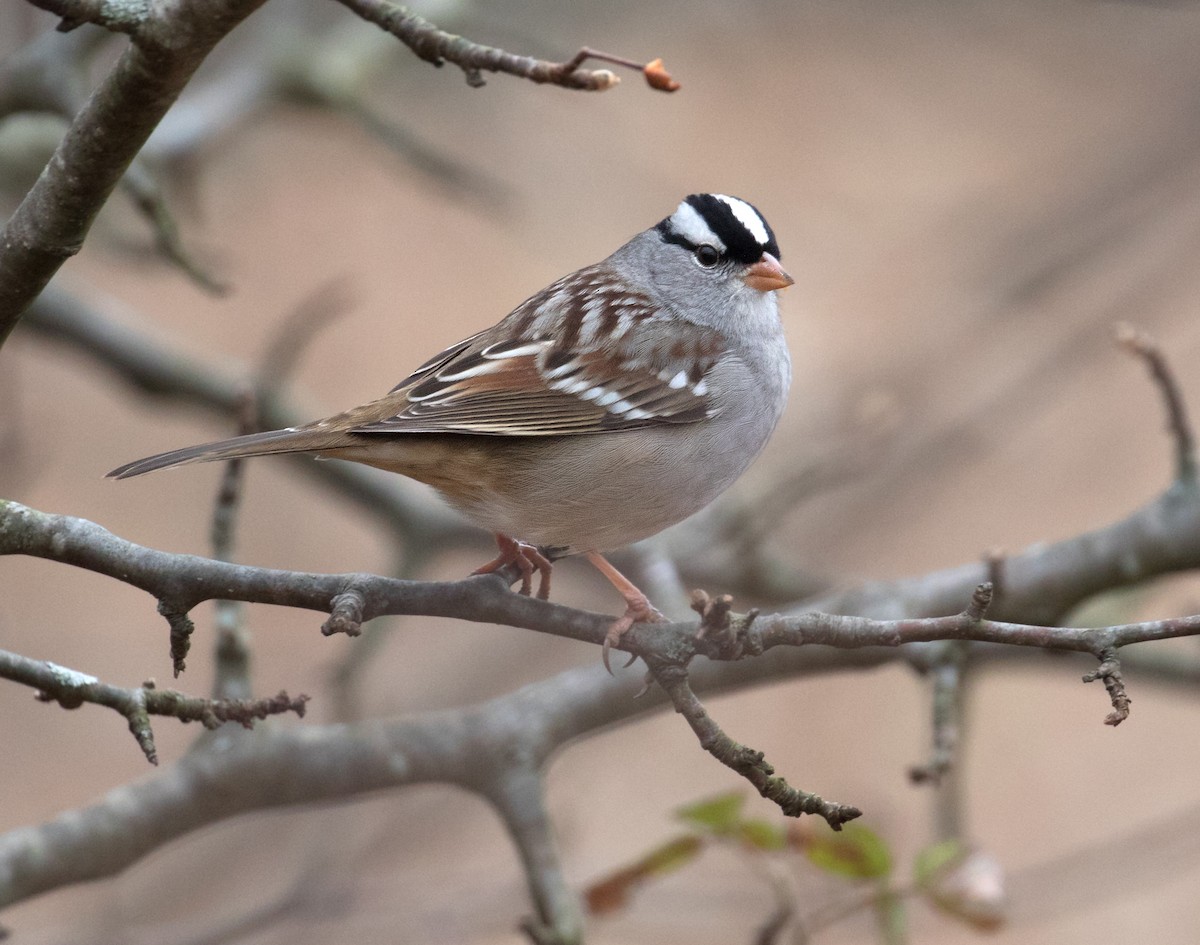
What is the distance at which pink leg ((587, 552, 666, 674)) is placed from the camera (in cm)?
209

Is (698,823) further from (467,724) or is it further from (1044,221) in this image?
(1044,221)

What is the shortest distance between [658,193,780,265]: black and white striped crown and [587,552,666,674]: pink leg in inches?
34.6

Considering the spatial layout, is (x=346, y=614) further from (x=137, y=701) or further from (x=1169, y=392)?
(x=1169, y=392)

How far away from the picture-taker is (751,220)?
325 cm

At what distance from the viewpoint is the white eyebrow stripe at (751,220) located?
3.24m

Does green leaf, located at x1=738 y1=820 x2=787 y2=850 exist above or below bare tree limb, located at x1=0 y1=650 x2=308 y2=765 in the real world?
below

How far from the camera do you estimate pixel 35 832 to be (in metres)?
2.57

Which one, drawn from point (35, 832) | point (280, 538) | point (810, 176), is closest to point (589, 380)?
point (35, 832)

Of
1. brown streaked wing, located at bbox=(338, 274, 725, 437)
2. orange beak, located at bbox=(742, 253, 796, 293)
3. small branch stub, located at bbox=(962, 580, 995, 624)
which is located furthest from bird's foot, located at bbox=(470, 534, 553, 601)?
small branch stub, located at bbox=(962, 580, 995, 624)

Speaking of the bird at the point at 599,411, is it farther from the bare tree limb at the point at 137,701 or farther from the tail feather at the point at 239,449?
the bare tree limb at the point at 137,701

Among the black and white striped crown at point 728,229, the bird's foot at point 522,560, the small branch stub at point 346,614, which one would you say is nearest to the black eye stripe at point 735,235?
the black and white striped crown at point 728,229

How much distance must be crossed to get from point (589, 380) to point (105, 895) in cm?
194

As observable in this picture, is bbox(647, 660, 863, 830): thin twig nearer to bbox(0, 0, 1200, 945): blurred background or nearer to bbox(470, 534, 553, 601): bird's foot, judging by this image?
bbox(470, 534, 553, 601): bird's foot

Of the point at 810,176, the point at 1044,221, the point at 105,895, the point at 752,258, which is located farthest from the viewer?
the point at 810,176
